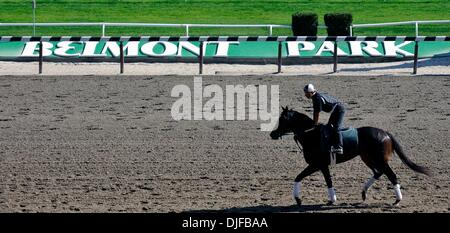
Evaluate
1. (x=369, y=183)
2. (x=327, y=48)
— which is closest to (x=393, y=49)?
(x=327, y=48)

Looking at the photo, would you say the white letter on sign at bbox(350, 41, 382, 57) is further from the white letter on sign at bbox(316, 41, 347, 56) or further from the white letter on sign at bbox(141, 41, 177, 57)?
the white letter on sign at bbox(141, 41, 177, 57)

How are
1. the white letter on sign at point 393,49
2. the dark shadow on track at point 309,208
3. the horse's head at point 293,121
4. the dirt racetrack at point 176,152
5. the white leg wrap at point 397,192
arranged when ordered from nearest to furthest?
the dark shadow on track at point 309,208
the horse's head at point 293,121
the white leg wrap at point 397,192
the dirt racetrack at point 176,152
the white letter on sign at point 393,49

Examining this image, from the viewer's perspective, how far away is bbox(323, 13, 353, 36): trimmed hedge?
29.2 metres

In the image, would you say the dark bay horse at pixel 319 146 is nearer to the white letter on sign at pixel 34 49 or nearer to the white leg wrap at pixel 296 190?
the white leg wrap at pixel 296 190

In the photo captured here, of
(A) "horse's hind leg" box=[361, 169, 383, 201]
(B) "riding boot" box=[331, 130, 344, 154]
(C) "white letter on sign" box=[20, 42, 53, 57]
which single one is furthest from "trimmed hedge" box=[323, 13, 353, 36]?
(B) "riding boot" box=[331, 130, 344, 154]

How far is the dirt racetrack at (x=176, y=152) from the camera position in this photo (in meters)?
13.1

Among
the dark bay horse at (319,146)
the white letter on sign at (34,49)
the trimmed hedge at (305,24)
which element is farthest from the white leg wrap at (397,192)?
the trimmed hedge at (305,24)

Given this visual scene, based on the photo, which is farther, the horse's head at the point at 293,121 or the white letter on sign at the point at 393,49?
the white letter on sign at the point at 393,49

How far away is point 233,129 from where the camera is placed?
59.4 ft

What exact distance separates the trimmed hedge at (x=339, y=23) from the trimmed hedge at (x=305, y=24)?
0.37m

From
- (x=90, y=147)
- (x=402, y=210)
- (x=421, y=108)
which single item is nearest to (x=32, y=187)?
(x=90, y=147)
